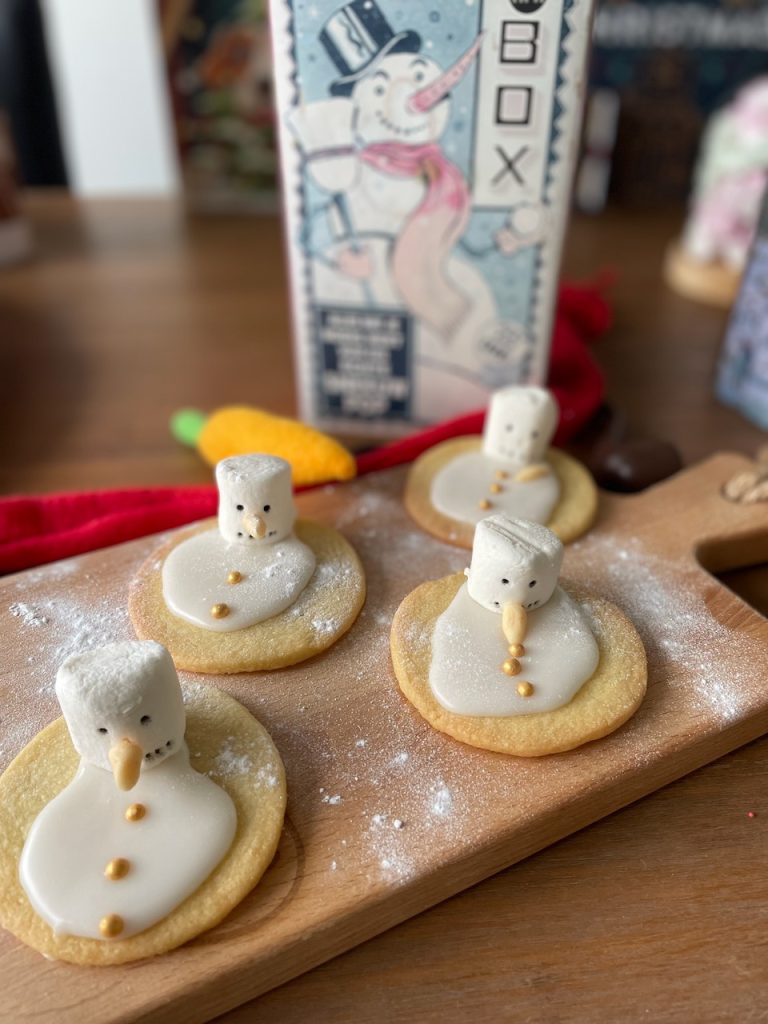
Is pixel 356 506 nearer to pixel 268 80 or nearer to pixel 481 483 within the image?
pixel 481 483

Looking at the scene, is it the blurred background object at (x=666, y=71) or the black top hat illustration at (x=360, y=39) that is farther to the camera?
the blurred background object at (x=666, y=71)

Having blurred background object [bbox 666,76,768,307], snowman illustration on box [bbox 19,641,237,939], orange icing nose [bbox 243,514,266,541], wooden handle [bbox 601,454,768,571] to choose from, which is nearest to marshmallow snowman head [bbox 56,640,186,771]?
snowman illustration on box [bbox 19,641,237,939]

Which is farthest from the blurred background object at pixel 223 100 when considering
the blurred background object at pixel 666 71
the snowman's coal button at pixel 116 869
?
the snowman's coal button at pixel 116 869

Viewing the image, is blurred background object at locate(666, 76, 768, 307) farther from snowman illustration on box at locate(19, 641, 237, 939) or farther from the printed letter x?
snowman illustration on box at locate(19, 641, 237, 939)

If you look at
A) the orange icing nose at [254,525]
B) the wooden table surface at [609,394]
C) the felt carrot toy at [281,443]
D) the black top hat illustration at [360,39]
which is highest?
the black top hat illustration at [360,39]

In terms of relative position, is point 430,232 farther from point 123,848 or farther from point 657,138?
point 657,138

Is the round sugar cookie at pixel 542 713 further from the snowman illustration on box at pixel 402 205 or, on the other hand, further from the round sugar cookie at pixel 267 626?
the snowman illustration on box at pixel 402 205

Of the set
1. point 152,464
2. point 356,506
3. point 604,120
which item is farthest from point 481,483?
point 604,120

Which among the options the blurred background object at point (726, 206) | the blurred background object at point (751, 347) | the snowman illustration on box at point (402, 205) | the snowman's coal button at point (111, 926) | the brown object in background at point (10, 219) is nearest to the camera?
the snowman's coal button at point (111, 926)

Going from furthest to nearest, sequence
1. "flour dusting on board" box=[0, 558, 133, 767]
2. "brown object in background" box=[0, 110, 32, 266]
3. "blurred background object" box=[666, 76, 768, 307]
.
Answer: "brown object in background" box=[0, 110, 32, 266], "blurred background object" box=[666, 76, 768, 307], "flour dusting on board" box=[0, 558, 133, 767]
